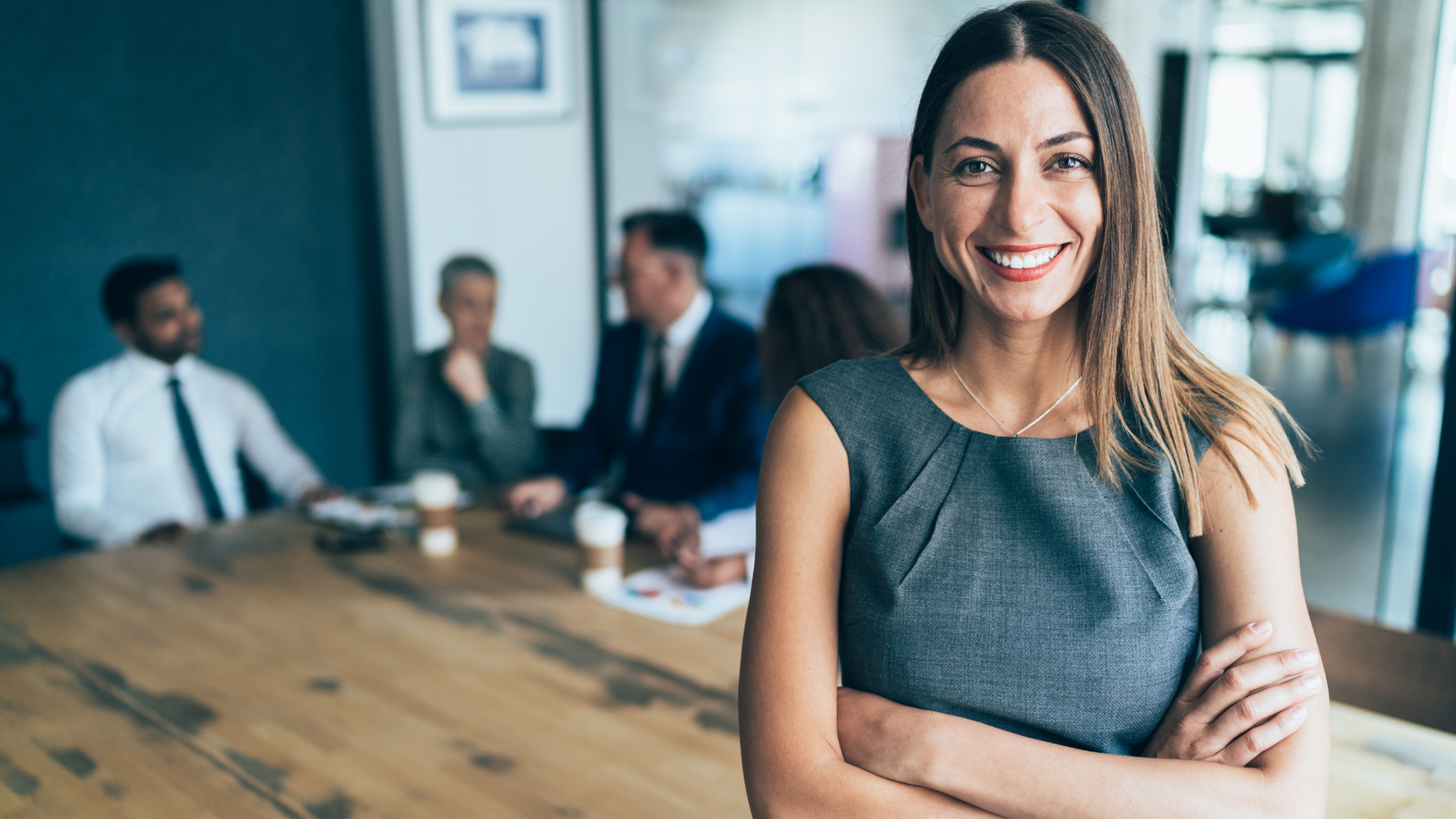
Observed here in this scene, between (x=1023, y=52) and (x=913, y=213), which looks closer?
(x=1023, y=52)

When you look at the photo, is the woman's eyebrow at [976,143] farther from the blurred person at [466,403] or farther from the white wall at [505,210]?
the white wall at [505,210]

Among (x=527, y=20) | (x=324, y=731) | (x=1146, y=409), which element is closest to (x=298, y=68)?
(x=527, y=20)

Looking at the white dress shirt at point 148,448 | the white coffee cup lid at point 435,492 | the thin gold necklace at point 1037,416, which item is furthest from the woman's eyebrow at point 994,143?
the white dress shirt at point 148,448

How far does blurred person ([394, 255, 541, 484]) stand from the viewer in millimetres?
3213

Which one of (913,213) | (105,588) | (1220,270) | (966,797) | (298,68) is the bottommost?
(105,588)

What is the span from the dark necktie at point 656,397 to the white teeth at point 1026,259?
5.95ft

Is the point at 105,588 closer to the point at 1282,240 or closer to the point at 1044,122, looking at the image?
the point at 1044,122

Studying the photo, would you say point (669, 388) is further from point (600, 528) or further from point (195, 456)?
point (195, 456)

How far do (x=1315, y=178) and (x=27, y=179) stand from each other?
13.7 ft

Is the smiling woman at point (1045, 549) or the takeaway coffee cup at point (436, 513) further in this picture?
the takeaway coffee cup at point (436, 513)

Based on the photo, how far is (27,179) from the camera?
139 inches

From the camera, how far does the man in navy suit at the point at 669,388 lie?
8.71 ft

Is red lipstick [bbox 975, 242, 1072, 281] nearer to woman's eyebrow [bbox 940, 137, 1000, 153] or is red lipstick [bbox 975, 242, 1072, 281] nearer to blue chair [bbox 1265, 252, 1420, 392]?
woman's eyebrow [bbox 940, 137, 1000, 153]

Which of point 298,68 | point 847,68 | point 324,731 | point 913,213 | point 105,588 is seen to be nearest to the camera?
point 913,213
